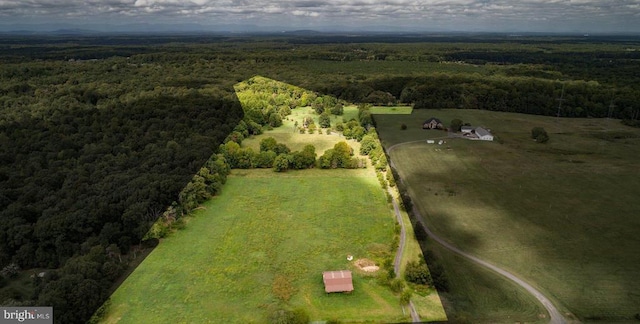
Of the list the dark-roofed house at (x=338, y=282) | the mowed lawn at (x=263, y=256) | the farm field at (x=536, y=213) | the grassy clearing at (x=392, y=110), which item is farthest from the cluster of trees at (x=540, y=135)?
the dark-roofed house at (x=338, y=282)

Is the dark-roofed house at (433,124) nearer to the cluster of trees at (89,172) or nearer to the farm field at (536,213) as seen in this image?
the farm field at (536,213)

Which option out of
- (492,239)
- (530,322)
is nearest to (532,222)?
(492,239)

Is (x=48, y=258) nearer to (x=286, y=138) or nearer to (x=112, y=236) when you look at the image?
(x=112, y=236)

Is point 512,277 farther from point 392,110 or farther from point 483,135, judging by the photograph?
point 392,110

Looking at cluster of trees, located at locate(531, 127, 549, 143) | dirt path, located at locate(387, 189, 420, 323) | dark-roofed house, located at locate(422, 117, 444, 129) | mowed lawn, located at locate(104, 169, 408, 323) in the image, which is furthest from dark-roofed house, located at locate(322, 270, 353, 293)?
dark-roofed house, located at locate(422, 117, 444, 129)

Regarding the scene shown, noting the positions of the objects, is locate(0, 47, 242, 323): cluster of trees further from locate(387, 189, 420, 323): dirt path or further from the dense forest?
locate(387, 189, 420, 323): dirt path

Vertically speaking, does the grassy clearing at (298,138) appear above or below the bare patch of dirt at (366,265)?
above
